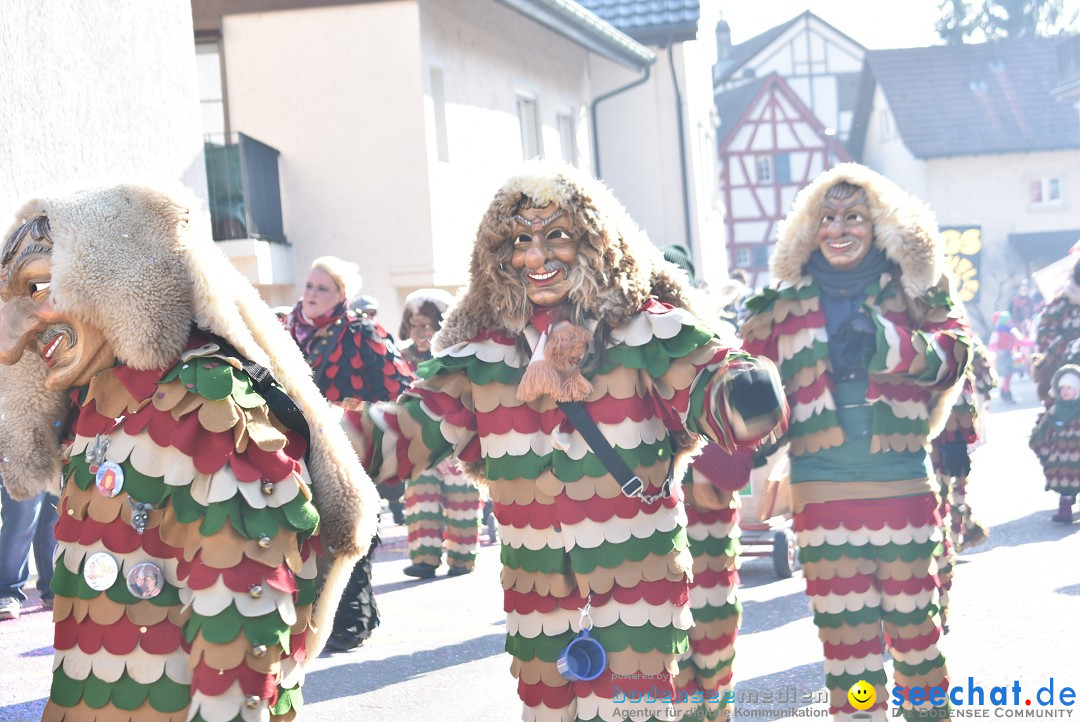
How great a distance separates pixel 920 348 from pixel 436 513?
5213 millimetres

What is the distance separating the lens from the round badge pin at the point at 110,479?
2775mm

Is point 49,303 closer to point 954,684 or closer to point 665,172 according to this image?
point 954,684

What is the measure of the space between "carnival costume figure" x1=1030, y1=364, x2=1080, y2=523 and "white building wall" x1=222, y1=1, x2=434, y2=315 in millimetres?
6931

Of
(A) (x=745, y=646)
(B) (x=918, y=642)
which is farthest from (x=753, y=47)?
(B) (x=918, y=642)

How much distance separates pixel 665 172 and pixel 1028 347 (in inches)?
338

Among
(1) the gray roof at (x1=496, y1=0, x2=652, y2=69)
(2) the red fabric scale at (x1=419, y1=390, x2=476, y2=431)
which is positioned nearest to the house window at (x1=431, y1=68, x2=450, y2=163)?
(1) the gray roof at (x1=496, y1=0, x2=652, y2=69)

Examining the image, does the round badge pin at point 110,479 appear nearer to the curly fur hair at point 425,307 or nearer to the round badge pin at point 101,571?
the round badge pin at point 101,571

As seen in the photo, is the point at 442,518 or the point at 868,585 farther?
the point at 442,518

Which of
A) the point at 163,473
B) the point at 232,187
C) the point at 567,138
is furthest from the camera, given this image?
the point at 567,138

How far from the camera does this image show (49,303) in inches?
114

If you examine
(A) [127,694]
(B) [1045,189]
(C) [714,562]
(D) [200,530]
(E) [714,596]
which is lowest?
(E) [714,596]

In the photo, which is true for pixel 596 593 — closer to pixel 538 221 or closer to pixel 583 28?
pixel 538 221

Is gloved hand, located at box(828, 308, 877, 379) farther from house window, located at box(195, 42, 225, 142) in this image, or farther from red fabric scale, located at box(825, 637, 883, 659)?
house window, located at box(195, 42, 225, 142)

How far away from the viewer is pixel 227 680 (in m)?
2.67
